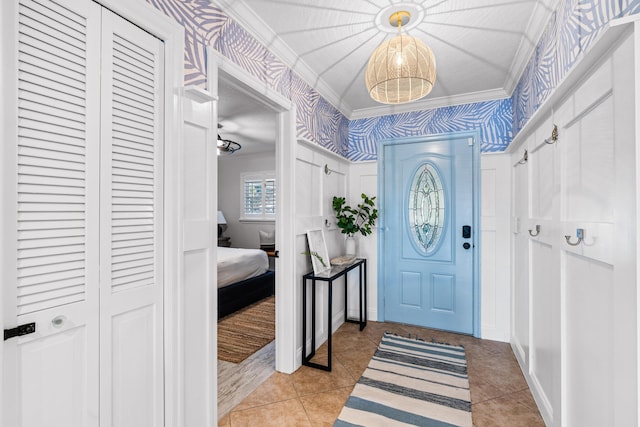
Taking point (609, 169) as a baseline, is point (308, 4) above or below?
above

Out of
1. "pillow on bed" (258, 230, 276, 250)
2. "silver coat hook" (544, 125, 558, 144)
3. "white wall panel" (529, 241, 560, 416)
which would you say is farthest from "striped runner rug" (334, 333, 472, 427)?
"pillow on bed" (258, 230, 276, 250)

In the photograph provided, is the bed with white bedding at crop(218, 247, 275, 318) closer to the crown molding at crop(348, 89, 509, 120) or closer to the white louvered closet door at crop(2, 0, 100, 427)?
the crown molding at crop(348, 89, 509, 120)

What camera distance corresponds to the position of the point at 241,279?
13.5 ft

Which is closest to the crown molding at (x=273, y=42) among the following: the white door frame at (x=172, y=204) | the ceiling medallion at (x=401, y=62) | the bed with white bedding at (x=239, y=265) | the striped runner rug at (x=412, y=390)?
the white door frame at (x=172, y=204)

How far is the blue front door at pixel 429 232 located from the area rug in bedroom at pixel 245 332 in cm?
137

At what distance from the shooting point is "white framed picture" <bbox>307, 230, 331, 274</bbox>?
2.57 metres

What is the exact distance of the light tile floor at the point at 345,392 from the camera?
72.4 inches

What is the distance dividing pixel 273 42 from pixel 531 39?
5.71ft

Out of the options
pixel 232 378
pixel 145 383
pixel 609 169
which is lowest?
pixel 232 378

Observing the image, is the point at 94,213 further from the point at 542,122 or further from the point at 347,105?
the point at 347,105

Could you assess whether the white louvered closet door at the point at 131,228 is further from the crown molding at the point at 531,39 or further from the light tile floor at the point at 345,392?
the crown molding at the point at 531,39

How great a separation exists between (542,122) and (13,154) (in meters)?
2.44

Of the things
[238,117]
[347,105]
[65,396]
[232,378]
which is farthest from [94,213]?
[238,117]

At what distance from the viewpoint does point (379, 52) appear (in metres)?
1.73
